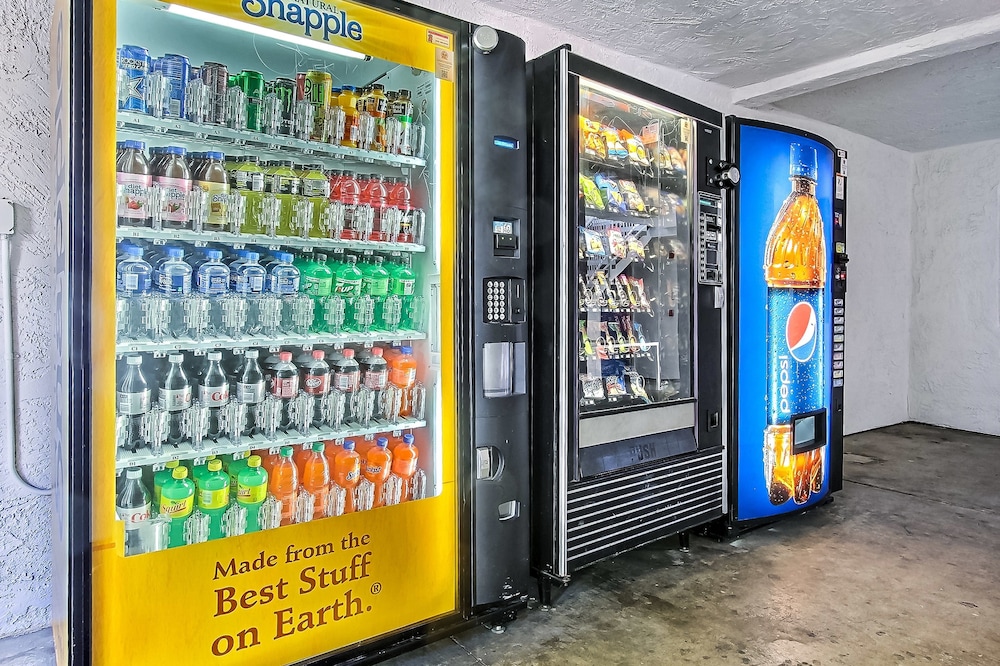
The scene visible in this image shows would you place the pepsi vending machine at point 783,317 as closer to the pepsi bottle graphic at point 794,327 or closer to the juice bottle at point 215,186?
the pepsi bottle graphic at point 794,327

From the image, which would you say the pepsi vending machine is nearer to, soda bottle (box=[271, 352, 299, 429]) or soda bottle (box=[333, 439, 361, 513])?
soda bottle (box=[333, 439, 361, 513])

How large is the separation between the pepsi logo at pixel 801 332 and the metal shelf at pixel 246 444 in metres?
2.12

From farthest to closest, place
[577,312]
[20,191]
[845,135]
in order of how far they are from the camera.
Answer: [845,135], [577,312], [20,191]

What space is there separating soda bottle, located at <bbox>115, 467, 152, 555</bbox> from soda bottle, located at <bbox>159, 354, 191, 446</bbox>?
0.44 ft

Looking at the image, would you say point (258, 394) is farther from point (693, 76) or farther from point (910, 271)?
point (910, 271)

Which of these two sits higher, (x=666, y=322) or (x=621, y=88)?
(x=621, y=88)

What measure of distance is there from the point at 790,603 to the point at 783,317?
1.41 m

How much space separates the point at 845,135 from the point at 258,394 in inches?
218

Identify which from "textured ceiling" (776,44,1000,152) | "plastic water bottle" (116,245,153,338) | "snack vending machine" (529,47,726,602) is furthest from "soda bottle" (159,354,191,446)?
"textured ceiling" (776,44,1000,152)

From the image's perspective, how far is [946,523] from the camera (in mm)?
3496

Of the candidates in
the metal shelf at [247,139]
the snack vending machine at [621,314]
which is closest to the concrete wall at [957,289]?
the snack vending machine at [621,314]

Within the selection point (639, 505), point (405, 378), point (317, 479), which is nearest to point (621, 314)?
point (639, 505)

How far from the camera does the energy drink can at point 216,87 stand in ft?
6.06

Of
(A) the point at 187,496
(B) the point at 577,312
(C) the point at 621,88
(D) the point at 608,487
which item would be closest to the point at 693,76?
(C) the point at 621,88
